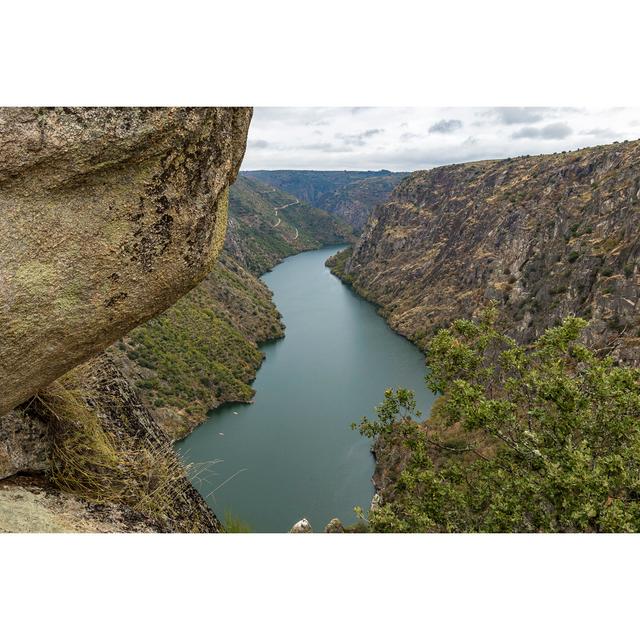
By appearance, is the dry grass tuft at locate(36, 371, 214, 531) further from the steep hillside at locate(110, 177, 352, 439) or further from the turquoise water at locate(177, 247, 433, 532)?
the steep hillside at locate(110, 177, 352, 439)

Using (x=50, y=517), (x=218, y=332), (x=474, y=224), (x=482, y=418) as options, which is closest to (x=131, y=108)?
(x=50, y=517)

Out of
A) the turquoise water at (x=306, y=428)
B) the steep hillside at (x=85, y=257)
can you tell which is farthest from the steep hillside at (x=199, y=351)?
the steep hillside at (x=85, y=257)

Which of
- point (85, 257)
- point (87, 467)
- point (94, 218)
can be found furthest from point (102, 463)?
point (94, 218)

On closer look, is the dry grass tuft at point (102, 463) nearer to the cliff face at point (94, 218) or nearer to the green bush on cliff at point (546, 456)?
the cliff face at point (94, 218)

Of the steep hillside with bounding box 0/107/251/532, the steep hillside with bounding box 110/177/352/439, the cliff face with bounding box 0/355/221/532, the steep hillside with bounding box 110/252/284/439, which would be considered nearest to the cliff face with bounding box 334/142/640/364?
the steep hillside with bounding box 110/177/352/439

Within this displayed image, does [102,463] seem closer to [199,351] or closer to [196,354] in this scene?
[196,354]

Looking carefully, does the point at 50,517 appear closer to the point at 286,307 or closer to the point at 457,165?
the point at 286,307
